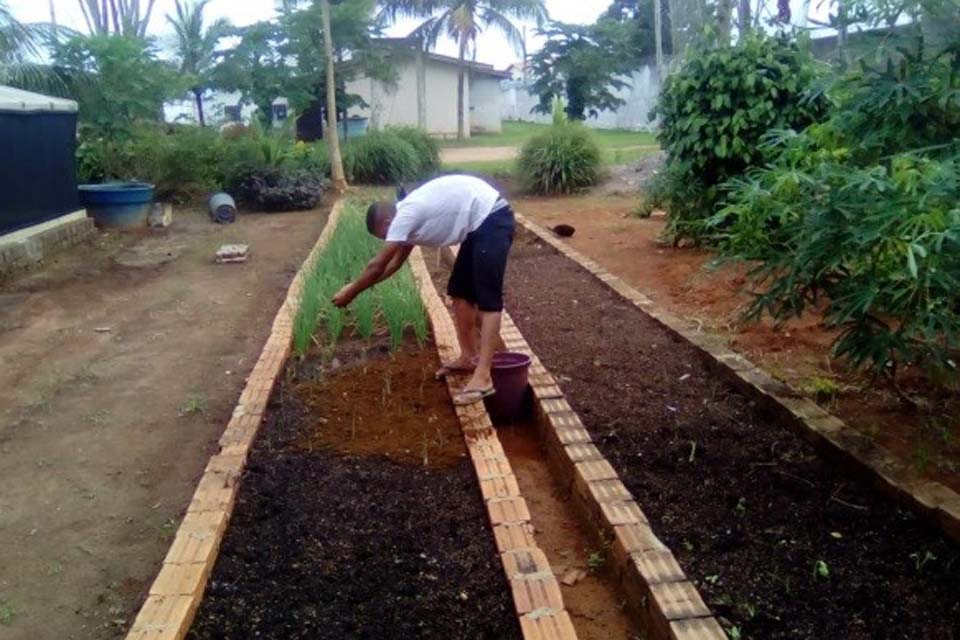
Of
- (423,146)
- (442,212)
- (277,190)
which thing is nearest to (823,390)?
(442,212)

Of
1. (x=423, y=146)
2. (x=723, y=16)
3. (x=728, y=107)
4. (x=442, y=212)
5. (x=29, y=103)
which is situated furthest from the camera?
(x=423, y=146)

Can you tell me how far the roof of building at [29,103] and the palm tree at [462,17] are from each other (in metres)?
24.8

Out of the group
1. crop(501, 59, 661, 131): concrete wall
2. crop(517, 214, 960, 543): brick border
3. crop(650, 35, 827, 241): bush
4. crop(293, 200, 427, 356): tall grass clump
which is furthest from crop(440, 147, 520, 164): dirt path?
crop(517, 214, 960, 543): brick border

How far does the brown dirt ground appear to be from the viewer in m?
3.61

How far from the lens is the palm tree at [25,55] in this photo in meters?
11.5

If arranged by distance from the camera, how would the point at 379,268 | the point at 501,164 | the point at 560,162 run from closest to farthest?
the point at 379,268, the point at 560,162, the point at 501,164

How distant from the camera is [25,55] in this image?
1196 cm

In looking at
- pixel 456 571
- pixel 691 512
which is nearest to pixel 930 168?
pixel 691 512

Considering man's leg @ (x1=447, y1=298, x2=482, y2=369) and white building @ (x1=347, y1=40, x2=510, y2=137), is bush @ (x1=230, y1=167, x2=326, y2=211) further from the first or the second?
white building @ (x1=347, y1=40, x2=510, y2=137)

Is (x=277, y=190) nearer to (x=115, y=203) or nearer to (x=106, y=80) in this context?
(x=115, y=203)

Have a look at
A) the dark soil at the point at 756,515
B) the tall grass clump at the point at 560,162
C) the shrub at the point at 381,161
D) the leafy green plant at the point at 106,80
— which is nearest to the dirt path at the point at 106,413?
the dark soil at the point at 756,515

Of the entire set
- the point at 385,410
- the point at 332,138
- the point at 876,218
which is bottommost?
the point at 385,410

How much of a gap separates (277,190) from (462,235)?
997 cm

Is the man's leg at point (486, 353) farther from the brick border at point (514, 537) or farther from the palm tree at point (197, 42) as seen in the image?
the palm tree at point (197, 42)
